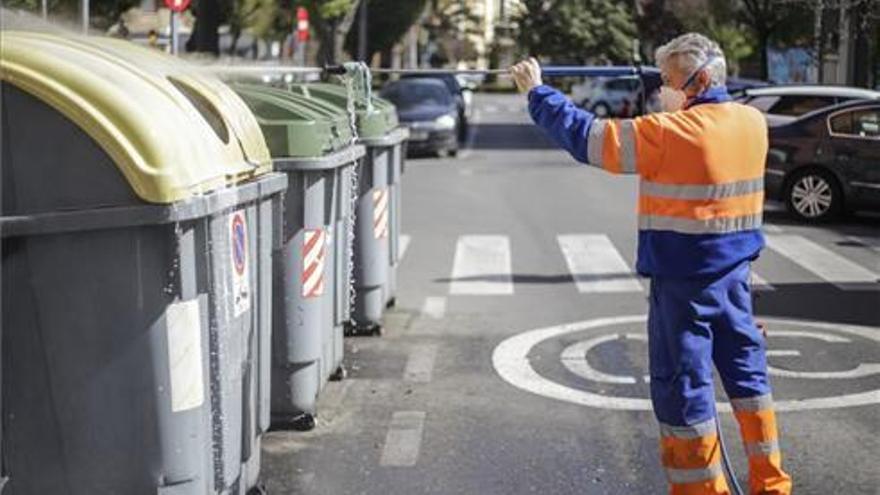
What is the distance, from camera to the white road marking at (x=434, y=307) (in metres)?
9.26

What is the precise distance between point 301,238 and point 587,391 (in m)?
1.92

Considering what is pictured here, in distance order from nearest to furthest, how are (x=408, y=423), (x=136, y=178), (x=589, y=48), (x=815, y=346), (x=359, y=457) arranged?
(x=136, y=178) < (x=359, y=457) < (x=408, y=423) < (x=815, y=346) < (x=589, y=48)

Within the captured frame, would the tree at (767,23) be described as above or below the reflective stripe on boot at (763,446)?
above

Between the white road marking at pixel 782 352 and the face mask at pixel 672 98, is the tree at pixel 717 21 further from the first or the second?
the face mask at pixel 672 98

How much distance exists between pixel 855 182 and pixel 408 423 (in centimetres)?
924

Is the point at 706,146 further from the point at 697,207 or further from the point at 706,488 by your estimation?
the point at 706,488

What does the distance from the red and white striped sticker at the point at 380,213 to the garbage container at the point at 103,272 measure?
3926 millimetres

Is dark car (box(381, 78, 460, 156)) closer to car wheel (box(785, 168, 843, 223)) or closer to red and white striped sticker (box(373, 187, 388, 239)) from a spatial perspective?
car wheel (box(785, 168, 843, 223))

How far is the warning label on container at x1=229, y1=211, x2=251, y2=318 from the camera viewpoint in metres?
4.32

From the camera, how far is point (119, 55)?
423 cm

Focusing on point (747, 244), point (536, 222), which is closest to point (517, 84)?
point (747, 244)

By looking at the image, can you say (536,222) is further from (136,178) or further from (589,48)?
(589,48)

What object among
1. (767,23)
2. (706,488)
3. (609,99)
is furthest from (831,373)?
(609,99)

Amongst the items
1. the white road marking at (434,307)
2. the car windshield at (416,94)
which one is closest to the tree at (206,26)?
the car windshield at (416,94)
